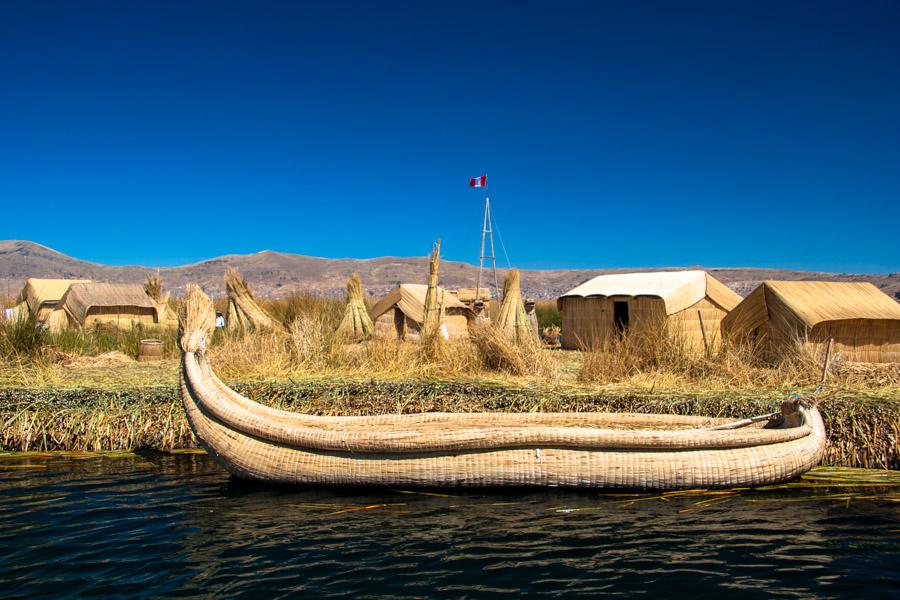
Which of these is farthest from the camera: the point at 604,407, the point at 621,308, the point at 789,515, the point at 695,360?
the point at 621,308

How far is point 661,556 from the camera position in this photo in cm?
431

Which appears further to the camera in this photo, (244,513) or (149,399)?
(149,399)

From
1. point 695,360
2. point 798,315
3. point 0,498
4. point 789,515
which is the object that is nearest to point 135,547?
point 0,498

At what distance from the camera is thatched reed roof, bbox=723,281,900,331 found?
988cm

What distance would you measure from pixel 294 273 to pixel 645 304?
76.6m

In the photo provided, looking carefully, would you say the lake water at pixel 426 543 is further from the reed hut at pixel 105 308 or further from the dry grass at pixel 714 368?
the reed hut at pixel 105 308

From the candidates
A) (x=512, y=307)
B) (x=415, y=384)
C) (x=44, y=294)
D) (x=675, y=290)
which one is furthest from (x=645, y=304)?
(x=44, y=294)

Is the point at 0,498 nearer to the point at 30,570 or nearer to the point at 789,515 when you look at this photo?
the point at 30,570

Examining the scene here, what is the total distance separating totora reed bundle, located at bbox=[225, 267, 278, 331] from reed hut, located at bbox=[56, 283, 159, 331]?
5152mm

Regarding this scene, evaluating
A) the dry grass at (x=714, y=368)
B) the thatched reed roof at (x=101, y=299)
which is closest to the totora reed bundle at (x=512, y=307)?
the dry grass at (x=714, y=368)

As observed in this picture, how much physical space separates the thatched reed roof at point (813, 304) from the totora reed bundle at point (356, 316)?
22.6ft

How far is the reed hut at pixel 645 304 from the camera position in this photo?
1388 cm

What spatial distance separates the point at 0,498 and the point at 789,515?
6029 millimetres

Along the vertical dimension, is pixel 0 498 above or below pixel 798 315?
below
